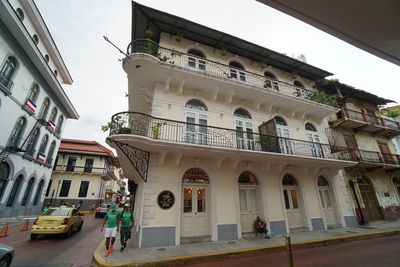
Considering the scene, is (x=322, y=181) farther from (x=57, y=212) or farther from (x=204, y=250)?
(x=57, y=212)

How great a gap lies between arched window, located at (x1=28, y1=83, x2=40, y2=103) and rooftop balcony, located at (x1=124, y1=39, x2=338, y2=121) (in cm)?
1247

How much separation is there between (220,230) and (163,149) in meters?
4.60

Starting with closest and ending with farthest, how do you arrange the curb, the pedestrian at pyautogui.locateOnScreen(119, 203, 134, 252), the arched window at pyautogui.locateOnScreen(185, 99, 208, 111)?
the curb → the pedestrian at pyautogui.locateOnScreen(119, 203, 134, 252) → the arched window at pyautogui.locateOnScreen(185, 99, 208, 111)

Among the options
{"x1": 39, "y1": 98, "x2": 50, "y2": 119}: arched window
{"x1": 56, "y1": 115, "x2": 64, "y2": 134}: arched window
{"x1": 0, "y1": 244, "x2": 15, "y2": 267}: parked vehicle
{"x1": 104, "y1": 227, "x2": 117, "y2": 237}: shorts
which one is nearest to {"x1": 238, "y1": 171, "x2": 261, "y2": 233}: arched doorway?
{"x1": 104, "y1": 227, "x2": 117, "y2": 237}: shorts

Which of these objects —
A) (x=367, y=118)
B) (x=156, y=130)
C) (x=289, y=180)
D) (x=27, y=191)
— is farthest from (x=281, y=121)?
(x=27, y=191)

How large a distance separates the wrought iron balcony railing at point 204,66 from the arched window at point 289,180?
18.4 ft

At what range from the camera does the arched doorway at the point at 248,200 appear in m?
9.02

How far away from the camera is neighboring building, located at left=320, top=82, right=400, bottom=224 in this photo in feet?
42.3

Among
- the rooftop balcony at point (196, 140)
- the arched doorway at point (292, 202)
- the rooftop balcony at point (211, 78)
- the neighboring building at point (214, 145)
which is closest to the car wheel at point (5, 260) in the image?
the neighboring building at point (214, 145)

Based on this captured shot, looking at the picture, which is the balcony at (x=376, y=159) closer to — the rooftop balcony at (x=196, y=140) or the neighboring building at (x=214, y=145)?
the neighboring building at (x=214, y=145)

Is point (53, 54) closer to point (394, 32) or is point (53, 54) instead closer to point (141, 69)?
point (141, 69)

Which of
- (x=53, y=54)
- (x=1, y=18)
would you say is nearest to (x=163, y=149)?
(x=1, y=18)

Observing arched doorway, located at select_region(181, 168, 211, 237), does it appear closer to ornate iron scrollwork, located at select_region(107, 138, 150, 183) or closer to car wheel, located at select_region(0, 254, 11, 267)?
ornate iron scrollwork, located at select_region(107, 138, 150, 183)

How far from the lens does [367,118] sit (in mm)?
15539
